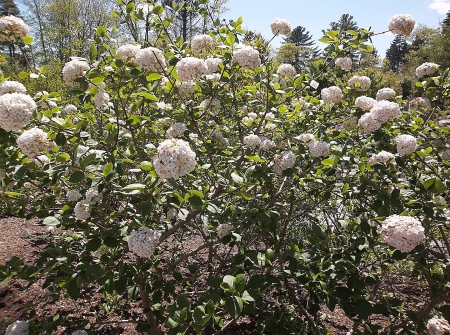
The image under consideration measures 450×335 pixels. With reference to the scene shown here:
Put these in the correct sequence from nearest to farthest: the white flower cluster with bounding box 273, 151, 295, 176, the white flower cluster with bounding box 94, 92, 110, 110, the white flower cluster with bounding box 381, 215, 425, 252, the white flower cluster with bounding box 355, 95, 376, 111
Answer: the white flower cluster with bounding box 381, 215, 425, 252 → the white flower cluster with bounding box 273, 151, 295, 176 → the white flower cluster with bounding box 94, 92, 110, 110 → the white flower cluster with bounding box 355, 95, 376, 111

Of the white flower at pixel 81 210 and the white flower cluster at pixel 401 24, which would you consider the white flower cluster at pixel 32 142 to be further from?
the white flower cluster at pixel 401 24

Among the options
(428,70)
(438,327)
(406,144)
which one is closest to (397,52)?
(428,70)

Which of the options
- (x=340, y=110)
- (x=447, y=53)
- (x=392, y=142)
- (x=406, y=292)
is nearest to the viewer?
(x=392, y=142)

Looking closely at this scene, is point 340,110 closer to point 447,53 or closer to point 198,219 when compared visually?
point 198,219

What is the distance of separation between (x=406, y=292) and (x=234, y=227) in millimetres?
3342

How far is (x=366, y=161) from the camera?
7.32 ft

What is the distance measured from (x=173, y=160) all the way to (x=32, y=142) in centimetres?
92

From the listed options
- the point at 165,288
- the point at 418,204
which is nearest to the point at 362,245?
the point at 418,204

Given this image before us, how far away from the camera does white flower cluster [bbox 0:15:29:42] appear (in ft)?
7.55

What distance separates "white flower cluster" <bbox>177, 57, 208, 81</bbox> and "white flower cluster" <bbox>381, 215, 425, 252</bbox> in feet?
5.11

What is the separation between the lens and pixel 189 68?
2203 millimetres

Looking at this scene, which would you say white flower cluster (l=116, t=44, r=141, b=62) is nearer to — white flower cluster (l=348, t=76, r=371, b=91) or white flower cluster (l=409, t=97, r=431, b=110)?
white flower cluster (l=348, t=76, r=371, b=91)

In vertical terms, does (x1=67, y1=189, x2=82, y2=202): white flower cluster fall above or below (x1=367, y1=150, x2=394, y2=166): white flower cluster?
below

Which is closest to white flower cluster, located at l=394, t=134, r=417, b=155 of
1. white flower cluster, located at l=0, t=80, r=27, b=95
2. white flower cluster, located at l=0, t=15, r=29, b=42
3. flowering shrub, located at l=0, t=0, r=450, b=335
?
flowering shrub, located at l=0, t=0, r=450, b=335
